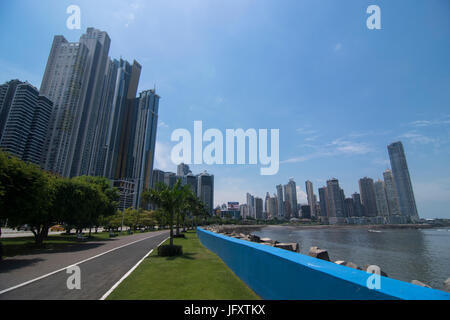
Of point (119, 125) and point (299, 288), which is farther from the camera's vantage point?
point (119, 125)

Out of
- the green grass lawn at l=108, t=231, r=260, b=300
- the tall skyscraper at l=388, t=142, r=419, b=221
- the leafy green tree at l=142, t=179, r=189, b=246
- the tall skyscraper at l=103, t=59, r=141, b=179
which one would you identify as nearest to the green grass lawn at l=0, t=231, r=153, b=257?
A: the leafy green tree at l=142, t=179, r=189, b=246

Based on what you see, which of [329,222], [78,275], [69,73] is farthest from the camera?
[329,222]

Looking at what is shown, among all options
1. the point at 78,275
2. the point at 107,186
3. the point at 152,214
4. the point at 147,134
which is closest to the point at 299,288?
the point at 78,275

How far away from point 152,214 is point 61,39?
119m

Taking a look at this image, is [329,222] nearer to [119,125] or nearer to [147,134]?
[147,134]

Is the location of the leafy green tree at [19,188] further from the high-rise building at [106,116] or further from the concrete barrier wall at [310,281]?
the high-rise building at [106,116]

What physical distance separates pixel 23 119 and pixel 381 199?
271679 mm

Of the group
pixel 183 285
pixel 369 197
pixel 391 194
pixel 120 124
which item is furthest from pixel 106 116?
pixel 369 197

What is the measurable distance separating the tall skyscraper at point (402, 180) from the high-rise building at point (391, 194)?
4466 mm

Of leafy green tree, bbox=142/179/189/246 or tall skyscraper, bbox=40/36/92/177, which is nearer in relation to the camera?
leafy green tree, bbox=142/179/189/246

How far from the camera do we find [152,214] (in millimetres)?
75188

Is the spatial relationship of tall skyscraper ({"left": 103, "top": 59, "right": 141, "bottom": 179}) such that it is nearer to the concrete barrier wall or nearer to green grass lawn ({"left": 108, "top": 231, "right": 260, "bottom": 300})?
green grass lawn ({"left": 108, "top": 231, "right": 260, "bottom": 300})

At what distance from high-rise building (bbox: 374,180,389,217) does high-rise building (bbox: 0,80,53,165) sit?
257973mm

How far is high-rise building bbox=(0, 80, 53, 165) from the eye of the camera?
95.9 m
